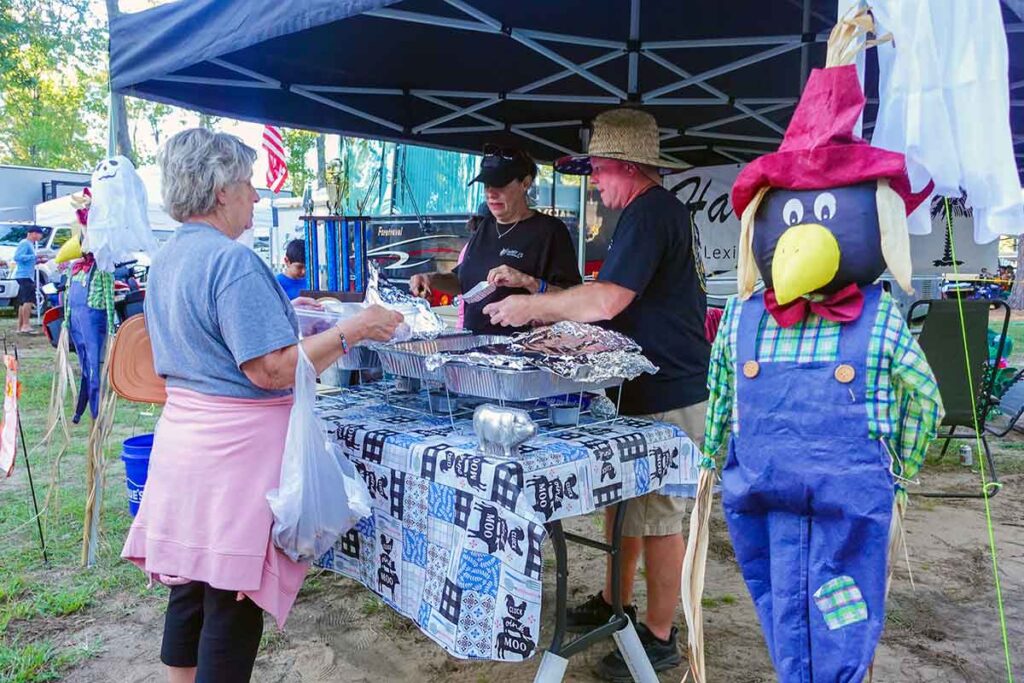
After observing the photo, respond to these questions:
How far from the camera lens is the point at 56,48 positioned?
1609 centimetres

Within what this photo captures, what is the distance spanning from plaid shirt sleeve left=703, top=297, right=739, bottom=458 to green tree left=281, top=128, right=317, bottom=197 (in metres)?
21.1

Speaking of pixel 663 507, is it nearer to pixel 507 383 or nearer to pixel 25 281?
pixel 507 383

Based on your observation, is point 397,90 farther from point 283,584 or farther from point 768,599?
point 768,599

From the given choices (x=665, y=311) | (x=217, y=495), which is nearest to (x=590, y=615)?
(x=665, y=311)

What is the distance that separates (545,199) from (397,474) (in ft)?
22.4

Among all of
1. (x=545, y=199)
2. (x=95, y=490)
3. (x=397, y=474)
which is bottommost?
(x=95, y=490)

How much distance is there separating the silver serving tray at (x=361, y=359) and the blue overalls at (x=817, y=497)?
119cm

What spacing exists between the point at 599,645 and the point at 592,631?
2.06 feet

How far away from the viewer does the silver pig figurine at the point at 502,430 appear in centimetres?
170

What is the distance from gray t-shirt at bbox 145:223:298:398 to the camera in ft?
5.24

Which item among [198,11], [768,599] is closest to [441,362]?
[768,599]

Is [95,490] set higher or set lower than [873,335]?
lower

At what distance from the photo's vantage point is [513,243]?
2.96m

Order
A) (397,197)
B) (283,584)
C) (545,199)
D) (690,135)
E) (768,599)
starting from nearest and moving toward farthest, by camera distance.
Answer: (768,599)
(283,584)
(690,135)
(545,199)
(397,197)
